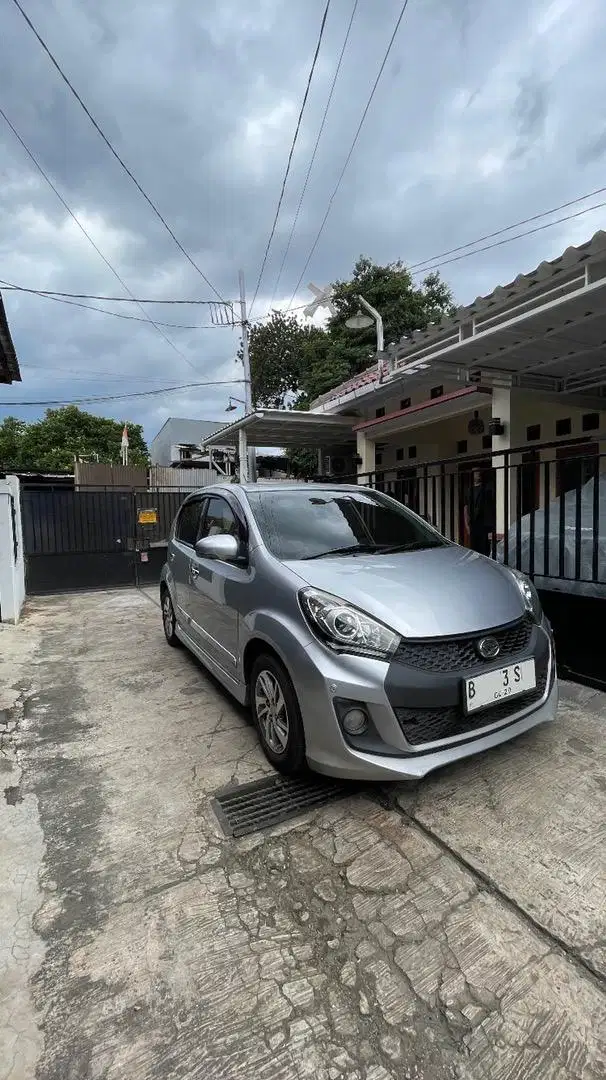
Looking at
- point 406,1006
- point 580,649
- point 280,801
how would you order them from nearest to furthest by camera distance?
point 406,1006, point 280,801, point 580,649

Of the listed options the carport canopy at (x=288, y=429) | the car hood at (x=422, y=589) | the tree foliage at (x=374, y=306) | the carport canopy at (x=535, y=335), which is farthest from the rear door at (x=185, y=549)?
the tree foliage at (x=374, y=306)

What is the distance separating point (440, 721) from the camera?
203 centimetres

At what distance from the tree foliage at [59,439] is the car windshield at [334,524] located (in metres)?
34.8

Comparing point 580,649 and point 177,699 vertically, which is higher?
point 580,649

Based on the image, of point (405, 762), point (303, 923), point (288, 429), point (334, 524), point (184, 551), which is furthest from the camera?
point (288, 429)

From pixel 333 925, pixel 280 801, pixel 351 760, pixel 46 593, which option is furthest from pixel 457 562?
pixel 46 593

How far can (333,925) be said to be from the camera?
5.24ft

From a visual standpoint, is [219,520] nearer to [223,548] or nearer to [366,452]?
[223,548]

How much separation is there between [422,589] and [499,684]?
20.3 inches

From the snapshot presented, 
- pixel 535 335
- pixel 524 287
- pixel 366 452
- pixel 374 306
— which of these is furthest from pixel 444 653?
pixel 374 306

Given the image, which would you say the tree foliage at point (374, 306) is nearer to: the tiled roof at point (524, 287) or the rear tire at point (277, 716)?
the tiled roof at point (524, 287)

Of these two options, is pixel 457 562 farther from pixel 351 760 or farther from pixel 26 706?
pixel 26 706

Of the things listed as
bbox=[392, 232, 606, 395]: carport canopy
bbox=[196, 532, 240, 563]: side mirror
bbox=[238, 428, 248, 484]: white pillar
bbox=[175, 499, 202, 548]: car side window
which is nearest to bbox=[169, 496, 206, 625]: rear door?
bbox=[175, 499, 202, 548]: car side window

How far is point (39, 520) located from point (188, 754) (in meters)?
7.15
